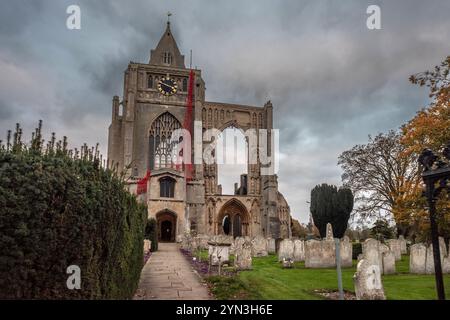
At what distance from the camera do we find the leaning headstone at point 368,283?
267 inches

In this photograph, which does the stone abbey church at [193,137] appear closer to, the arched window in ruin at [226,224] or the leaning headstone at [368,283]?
the arched window in ruin at [226,224]

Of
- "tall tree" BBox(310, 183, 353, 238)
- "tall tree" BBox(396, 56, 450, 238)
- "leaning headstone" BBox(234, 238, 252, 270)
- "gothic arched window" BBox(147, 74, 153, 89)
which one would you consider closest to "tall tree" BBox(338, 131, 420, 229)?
"tall tree" BBox(310, 183, 353, 238)

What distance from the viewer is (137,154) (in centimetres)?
4016

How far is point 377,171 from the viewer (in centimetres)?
2800

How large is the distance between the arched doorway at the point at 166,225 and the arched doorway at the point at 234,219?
7371 mm

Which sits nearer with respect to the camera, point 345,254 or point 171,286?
point 171,286

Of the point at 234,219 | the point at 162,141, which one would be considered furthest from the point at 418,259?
the point at 162,141

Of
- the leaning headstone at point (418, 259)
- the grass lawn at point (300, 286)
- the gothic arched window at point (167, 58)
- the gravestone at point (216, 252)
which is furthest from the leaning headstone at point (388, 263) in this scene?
the gothic arched window at point (167, 58)

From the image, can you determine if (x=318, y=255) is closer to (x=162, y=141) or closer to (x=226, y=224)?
(x=226, y=224)

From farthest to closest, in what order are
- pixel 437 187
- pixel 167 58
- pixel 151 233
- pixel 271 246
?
pixel 167 58, pixel 271 246, pixel 151 233, pixel 437 187

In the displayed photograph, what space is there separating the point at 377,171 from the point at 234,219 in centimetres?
1883

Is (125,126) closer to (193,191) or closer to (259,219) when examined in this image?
(193,191)

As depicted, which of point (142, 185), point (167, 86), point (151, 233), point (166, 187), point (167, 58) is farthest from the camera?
point (167, 58)

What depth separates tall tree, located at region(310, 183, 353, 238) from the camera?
24688 millimetres
